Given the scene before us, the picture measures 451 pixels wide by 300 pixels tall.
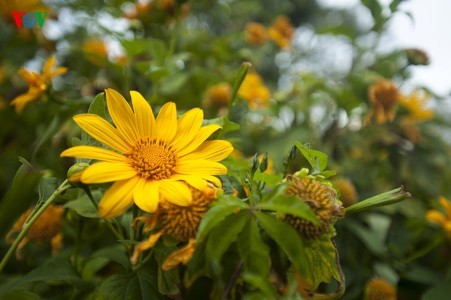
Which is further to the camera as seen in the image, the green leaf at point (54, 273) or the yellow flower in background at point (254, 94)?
the yellow flower in background at point (254, 94)

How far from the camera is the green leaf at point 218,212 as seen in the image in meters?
0.39

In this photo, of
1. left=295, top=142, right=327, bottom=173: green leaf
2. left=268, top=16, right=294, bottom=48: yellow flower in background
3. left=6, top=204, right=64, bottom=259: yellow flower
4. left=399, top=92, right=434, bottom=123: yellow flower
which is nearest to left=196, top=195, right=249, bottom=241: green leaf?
left=295, top=142, right=327, bottom=173: green leaf

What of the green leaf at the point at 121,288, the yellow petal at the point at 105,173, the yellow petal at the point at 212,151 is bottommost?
the green leaf at the point at 121,288

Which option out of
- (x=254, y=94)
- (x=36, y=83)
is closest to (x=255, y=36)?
(x=254, y=94)

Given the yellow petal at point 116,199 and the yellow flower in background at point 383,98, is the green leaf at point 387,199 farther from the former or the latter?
the yellow flower in background at point 383,98

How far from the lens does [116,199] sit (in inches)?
16.7

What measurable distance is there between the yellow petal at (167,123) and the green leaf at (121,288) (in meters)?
0.17

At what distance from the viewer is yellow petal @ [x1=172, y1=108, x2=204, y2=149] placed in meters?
0.52

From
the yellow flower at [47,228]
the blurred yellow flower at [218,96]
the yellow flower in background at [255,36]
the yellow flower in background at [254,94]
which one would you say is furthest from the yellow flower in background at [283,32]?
the yellow flower at [47,228]

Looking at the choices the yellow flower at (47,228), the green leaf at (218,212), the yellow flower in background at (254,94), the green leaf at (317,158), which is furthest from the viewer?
the yellow flower in background at (254,94)

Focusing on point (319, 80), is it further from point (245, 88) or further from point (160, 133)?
point (160, 133)

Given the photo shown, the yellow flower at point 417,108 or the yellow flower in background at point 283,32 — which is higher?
the yellow flower in background at point 283,32

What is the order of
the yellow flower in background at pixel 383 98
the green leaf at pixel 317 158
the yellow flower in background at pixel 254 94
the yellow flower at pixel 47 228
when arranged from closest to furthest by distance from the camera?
the green leaf at pixel 317 158
the yellow flower at pixel 47 228
the yellow flower in background at pixel 383 98
the yellow flower in background at pixel 254 94

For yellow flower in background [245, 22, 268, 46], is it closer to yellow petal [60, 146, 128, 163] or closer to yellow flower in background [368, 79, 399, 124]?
yellow flower in background [368, 79, 399, 124]
